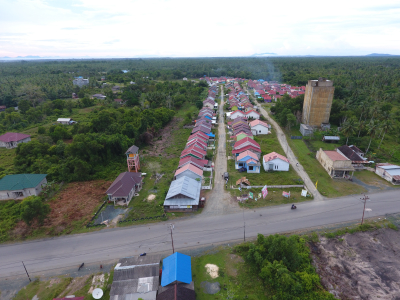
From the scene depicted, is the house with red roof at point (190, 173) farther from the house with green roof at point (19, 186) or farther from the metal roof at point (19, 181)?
the metal roof at point (19, 181)

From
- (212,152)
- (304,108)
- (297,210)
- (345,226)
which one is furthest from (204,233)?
(304,108)

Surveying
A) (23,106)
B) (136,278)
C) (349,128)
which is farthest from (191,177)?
(23,106)

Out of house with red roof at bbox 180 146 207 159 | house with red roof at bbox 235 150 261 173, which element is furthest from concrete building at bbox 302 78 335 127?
house with red roof at bbox 180 146 207 159

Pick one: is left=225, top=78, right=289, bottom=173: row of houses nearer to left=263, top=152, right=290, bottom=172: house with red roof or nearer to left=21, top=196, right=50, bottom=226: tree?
left=263, top=152, right=290, bottom=172: house with red roof

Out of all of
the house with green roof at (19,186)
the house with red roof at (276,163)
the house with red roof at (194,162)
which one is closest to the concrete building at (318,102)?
the house with red roof at (276,163)

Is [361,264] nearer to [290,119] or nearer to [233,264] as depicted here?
[233,264]

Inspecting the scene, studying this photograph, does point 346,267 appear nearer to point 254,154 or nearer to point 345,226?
point 345,226

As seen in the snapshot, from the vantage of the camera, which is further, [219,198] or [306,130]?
[306,130]
